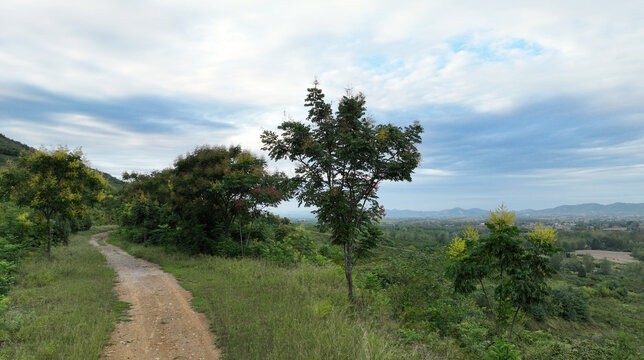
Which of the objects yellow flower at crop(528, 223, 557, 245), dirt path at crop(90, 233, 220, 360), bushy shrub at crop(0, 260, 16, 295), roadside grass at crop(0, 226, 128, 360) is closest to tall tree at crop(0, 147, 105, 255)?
roadside grass at crop(0, 226, 128, 360)

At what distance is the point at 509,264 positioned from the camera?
5.92m

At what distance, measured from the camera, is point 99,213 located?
4738 centimetres

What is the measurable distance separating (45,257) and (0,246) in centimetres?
186

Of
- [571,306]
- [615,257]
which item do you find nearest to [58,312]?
[571,306]

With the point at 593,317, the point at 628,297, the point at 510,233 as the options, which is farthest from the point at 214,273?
the point at 628,297

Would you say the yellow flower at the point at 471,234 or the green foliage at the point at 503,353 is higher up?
the yellow flower at the point at 471,234

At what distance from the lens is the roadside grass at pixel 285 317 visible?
202 inches

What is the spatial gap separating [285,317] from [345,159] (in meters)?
4.10

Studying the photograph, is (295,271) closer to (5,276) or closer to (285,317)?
(285,317)

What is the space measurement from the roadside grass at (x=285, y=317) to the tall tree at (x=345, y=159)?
170 centimetres

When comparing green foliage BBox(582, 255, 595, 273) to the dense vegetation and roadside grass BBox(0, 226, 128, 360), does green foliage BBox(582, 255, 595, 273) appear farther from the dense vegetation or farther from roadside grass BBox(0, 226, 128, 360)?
roadside grass BBox(0, 226, 128, 360)

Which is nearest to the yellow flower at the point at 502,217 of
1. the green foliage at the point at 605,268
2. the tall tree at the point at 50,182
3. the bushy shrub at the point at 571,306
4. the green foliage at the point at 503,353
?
the green foliage at the point at 503,353

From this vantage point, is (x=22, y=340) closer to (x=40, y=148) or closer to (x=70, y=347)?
(x=70, y=347)

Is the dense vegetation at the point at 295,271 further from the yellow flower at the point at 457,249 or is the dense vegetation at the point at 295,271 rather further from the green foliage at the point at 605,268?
the green foliage at the point at 605,268
